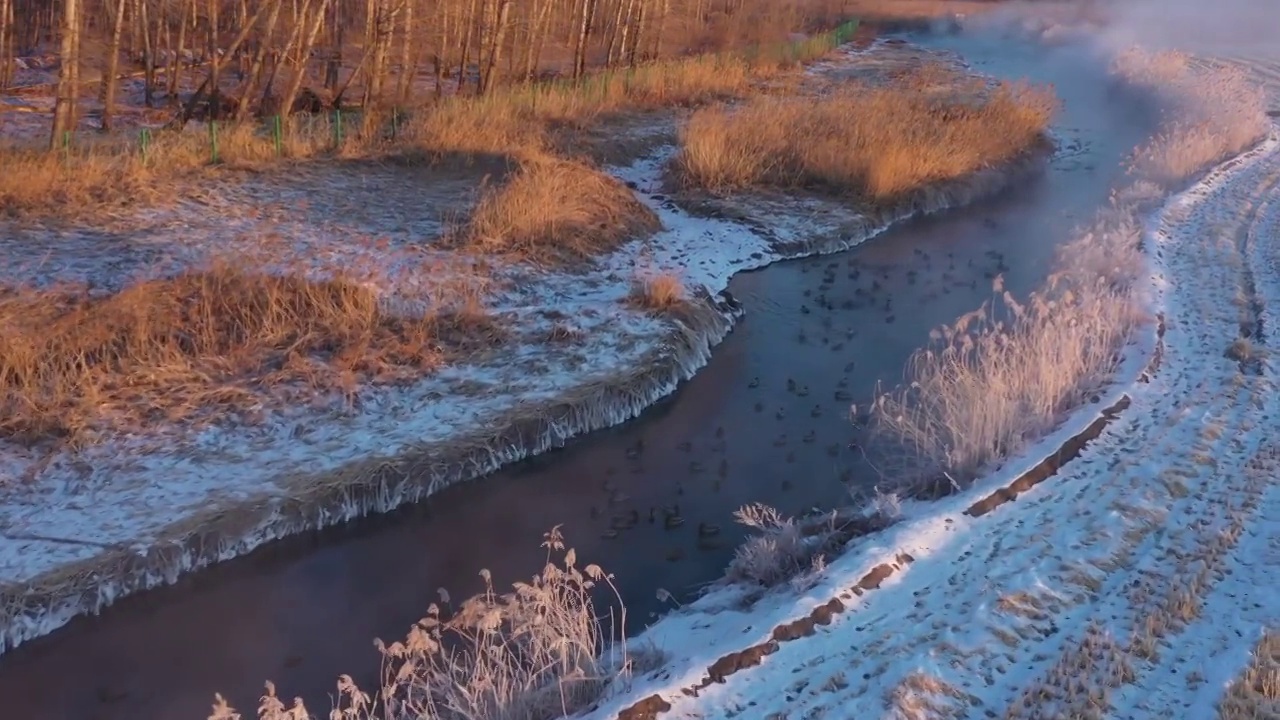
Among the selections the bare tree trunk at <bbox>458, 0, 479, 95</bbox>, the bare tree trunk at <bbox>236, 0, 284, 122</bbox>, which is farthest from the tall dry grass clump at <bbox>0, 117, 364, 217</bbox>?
the bare tree trunk at <bbox>458, 0, 479, 95</bbox>

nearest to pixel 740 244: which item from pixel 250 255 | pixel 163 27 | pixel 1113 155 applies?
pixel 250 255

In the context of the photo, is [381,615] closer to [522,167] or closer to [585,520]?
[585,520]

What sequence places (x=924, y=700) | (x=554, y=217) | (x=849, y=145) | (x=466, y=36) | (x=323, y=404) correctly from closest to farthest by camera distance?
1. (x=924, y=700)
2. (x=323, y=404)
3. (x=554, y=217)
4. (x=849, y=145)
5. (x=466, y=36)

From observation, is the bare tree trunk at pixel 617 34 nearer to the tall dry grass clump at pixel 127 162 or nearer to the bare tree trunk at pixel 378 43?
the bare tree trunk at pixel 378 43

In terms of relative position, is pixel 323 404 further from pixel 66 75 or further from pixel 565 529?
pixel 66 75

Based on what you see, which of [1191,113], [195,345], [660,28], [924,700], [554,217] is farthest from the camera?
[660,28]

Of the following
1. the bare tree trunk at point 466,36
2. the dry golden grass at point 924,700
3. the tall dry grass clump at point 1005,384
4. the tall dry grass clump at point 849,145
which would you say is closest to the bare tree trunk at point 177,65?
the bare tree trunk at point 466,36

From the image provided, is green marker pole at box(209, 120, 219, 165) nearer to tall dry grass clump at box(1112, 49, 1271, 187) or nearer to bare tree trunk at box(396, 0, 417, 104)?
bare tree trunk at box(396, 0, 417, 104)

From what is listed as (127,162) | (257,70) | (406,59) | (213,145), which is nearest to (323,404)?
(127,162)
